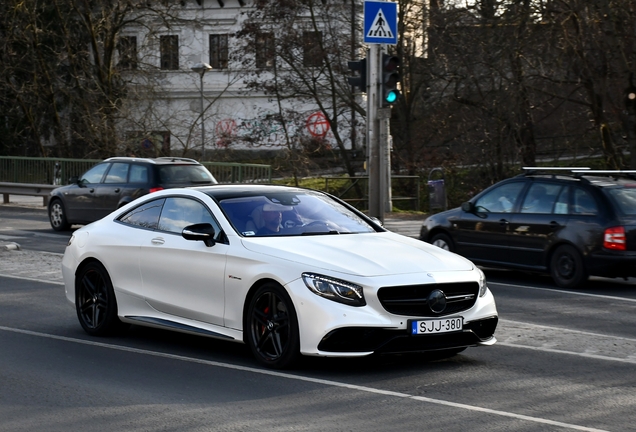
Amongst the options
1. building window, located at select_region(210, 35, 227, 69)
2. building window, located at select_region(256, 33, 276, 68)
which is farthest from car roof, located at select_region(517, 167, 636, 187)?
building window, located at select_region(210, 35, 227, 69)

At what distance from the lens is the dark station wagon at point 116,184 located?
20.9m

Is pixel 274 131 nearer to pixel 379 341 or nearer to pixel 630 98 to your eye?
pixel 630 98

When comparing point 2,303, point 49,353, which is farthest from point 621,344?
point 2,303

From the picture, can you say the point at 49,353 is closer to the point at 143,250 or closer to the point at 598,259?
the point at 143,250

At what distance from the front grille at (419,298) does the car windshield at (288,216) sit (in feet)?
4.27

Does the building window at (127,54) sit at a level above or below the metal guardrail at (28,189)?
above

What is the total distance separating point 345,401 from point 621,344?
352cm

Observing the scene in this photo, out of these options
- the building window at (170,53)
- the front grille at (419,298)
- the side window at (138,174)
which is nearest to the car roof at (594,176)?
the front grille at (419,298)

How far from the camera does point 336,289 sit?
7395mm

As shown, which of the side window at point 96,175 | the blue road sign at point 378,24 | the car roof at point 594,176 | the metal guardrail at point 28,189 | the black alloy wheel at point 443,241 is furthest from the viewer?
the metal guardrail at point 28,189

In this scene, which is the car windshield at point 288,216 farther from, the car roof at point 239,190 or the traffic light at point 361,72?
the traffic light at point 361,72

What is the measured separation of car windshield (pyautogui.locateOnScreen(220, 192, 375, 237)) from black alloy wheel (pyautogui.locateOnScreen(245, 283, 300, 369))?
734 millimetres

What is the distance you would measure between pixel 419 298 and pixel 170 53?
134 feet

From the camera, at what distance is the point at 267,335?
7.79 metres
